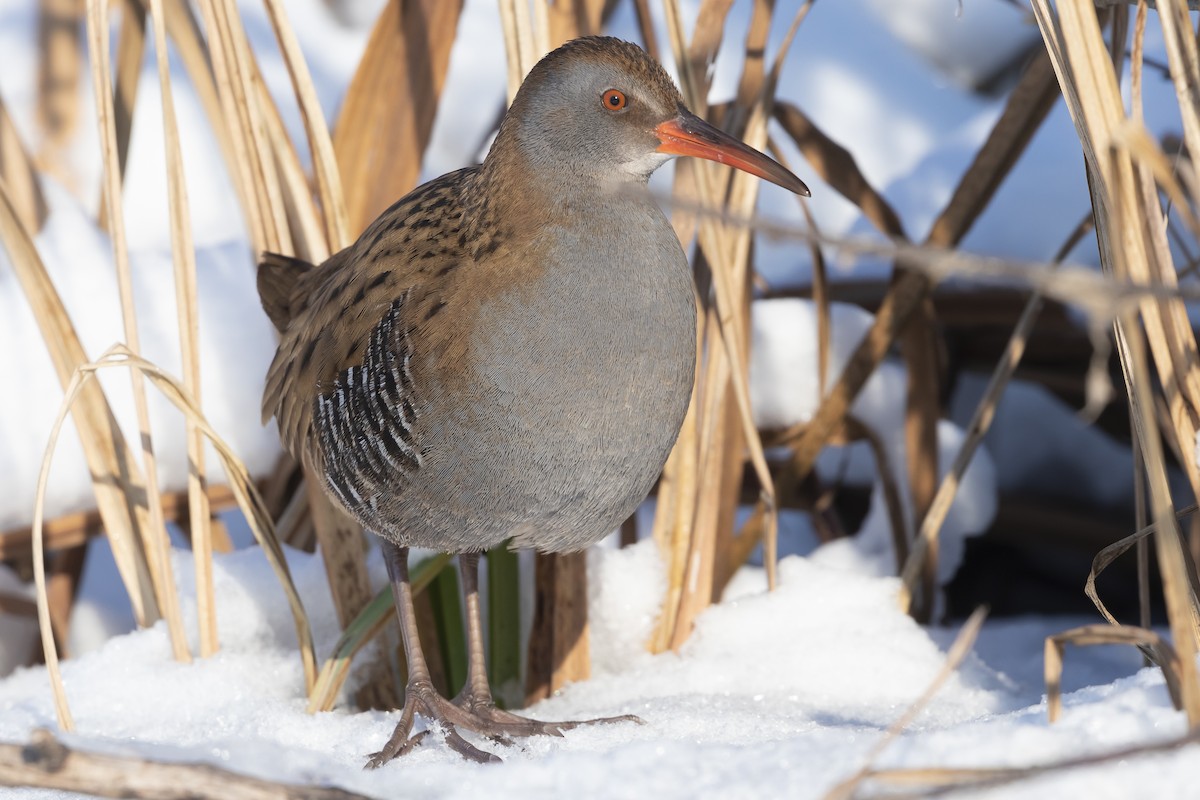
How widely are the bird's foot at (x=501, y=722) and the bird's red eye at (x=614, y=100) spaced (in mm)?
828

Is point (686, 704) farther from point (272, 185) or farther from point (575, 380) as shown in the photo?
point (272, 185)

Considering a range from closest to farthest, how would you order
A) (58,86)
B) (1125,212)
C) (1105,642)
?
(1105,642), (1125,212), (58,86)

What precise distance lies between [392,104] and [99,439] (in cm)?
80

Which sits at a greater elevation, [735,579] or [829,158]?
[829,158]

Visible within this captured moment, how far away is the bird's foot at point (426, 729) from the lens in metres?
1.68

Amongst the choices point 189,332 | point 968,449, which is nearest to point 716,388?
point 968,449

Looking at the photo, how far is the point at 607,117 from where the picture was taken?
68.9 inches

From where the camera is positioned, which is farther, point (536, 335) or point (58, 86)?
point (58, 86)

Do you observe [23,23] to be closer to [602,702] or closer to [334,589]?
[334,589]

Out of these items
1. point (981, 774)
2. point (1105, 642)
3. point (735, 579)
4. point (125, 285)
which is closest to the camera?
point (981, 774)

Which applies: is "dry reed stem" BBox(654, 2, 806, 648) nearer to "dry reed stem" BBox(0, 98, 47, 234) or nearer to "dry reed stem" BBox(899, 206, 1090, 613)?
"dry reed stem" BBox(899, 206, 1090, 613)

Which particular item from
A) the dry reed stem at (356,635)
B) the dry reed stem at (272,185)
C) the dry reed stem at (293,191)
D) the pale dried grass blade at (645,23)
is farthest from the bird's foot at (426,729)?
the pale dried grass blade at (645,23)

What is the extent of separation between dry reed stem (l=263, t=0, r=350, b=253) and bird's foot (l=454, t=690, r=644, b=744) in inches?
31.9

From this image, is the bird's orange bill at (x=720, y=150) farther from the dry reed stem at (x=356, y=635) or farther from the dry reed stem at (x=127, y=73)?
the dry reed stem at (x=127, y=73)
